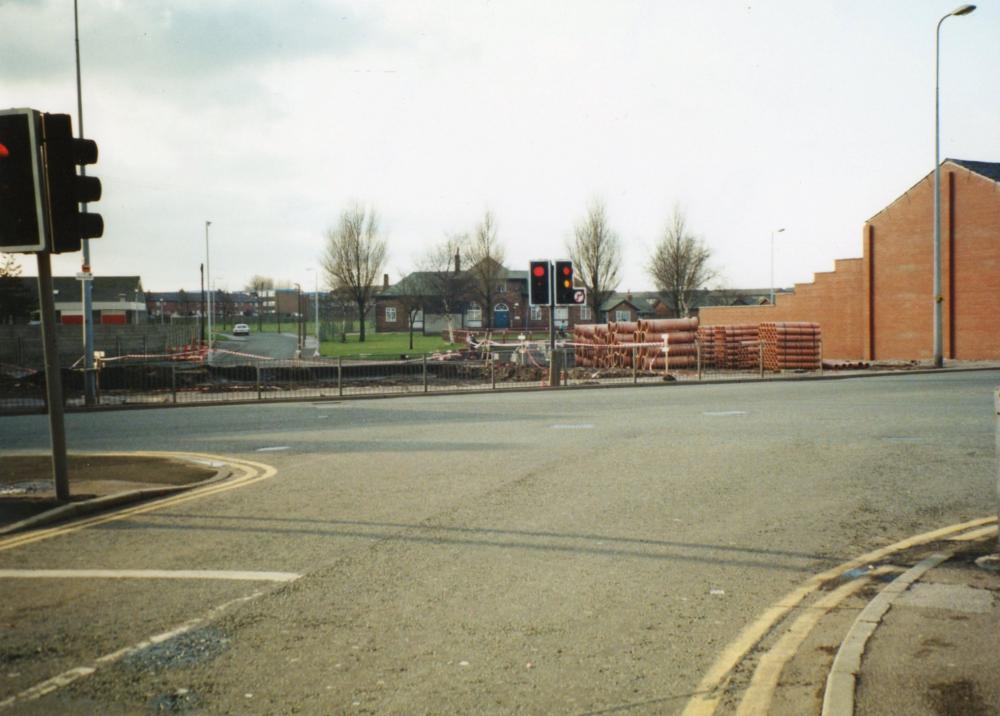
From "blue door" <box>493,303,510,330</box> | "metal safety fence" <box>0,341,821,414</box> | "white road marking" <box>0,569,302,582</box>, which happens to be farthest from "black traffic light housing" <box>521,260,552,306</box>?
"blue door" <box>493,303,510,330</box>

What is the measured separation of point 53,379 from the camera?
9062mm

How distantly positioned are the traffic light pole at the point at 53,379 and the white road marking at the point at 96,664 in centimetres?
418

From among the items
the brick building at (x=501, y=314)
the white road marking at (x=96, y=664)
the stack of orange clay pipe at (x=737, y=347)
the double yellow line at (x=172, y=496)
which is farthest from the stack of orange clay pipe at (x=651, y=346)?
the brick building at (x=501, y=314)

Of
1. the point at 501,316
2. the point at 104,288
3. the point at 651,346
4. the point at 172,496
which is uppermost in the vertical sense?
the point at 104,288

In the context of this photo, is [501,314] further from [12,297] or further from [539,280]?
[539,280]

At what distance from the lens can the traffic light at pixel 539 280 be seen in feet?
91.3

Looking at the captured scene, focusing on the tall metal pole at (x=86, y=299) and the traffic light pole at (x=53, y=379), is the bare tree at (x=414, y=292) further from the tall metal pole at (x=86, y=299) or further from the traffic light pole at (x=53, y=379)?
the traffic light pole at (x=53, y=379)

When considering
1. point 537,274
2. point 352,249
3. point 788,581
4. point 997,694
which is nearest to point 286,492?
point 788,581

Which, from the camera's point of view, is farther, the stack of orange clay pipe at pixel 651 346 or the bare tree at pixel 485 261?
the bare tree at pixel 485 261

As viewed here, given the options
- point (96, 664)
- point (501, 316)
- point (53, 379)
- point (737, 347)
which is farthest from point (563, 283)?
point (501, 316)

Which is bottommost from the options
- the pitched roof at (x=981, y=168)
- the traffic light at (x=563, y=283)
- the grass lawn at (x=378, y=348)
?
the grass lawn at (x=378, y=348)

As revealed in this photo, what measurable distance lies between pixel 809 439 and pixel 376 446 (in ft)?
20.4

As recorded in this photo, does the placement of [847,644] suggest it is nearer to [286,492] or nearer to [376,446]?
[286,492]

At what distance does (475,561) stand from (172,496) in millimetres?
4473
